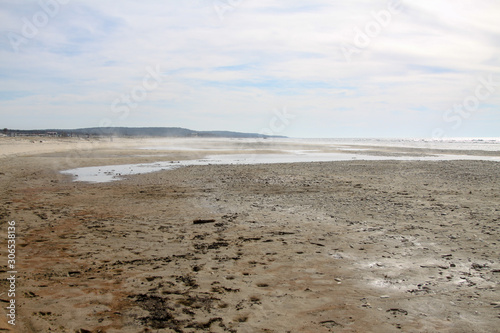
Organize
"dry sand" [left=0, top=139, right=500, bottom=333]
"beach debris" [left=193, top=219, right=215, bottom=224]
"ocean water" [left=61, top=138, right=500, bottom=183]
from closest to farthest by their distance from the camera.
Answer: "dry sand" [left=0, top=139, right=500, bottom=333]
"beach debris" [left=193, top=219, right=215, bottom=224]
"ocean water" [left=61, top=138, right=500, bottom=183]

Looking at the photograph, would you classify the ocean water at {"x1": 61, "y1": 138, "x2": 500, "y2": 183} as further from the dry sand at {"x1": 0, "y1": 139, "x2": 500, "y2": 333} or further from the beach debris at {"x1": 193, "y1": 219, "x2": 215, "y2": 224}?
the beach debris at {"x1": 193, "y1": 219, "x2": 215, "y2": 224}

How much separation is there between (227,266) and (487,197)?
1099 centimetres

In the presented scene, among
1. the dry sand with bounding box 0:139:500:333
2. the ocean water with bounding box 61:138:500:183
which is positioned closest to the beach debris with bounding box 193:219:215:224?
the dry sand with bounding box 0:139:500:333

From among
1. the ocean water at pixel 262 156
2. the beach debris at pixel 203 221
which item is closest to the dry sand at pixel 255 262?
the beach debris at pixel 203 221

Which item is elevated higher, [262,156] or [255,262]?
[262,156]

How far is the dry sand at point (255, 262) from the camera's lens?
4.59m

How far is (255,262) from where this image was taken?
6633 mm

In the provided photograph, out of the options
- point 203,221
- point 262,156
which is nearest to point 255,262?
point 203,221

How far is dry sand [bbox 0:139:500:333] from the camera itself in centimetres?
459

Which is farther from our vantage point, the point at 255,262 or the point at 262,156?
the point at 262,156

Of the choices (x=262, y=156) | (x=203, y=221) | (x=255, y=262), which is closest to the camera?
(x=255, y=262)

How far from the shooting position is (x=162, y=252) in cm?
720

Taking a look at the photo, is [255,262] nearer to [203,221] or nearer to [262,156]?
[203,221]

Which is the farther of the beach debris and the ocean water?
the ocean water
